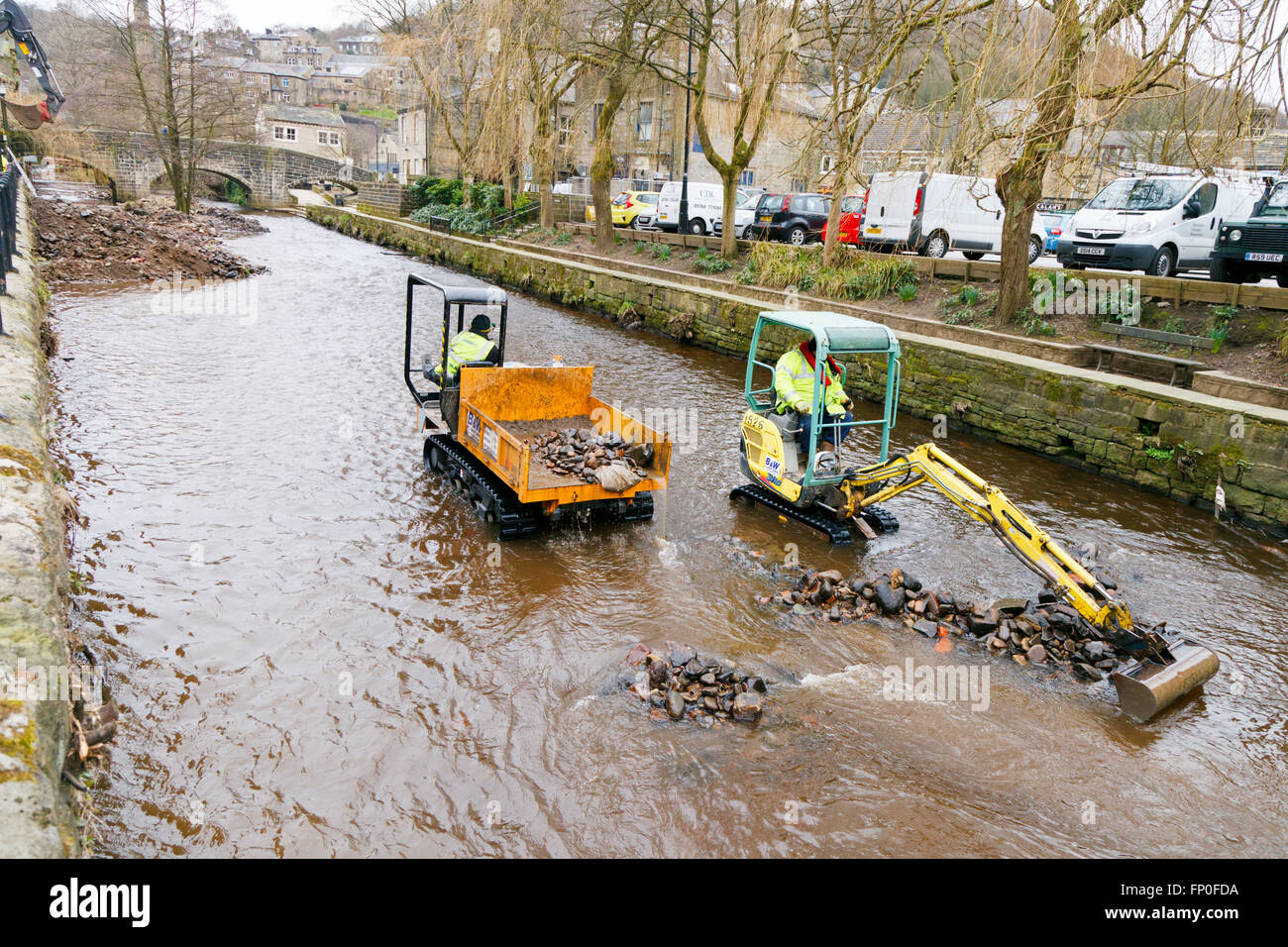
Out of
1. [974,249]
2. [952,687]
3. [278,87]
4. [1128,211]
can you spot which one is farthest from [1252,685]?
[278,87]

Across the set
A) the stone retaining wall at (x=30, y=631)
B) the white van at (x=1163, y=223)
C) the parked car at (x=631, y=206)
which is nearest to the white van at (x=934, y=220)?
the white van at (x=1163, y=223)

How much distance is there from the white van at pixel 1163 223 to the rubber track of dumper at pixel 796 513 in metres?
9.63

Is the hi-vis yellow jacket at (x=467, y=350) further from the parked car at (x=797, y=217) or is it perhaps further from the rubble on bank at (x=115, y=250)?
the parked car at (x=797, y=217)

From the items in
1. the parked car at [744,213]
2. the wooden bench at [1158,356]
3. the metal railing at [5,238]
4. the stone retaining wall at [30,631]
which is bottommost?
the stone retaining wall at [30,631]

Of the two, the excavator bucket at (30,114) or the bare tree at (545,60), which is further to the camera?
the bare tree at (545,60)

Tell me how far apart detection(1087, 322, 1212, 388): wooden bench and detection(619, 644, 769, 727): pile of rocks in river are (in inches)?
332

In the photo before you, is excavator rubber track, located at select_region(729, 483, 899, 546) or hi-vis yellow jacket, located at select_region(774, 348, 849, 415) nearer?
hi-vis yellow jacket, located at select_region(774, 348, 849, 415)

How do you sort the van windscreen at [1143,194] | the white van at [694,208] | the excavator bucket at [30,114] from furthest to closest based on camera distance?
the white van at [694,208], the excavator bucket at [30,114], the van windscreen at [1143,194]

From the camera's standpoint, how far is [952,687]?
5.94 meters

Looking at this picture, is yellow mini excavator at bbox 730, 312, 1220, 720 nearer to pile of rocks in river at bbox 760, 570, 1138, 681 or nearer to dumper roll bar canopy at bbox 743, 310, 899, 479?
dumper roll bar canopy at bbox 743, 310, 899, 479

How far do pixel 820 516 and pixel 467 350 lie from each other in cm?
435

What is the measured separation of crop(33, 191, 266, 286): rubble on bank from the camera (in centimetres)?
2097

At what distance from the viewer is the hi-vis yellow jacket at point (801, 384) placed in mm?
8023

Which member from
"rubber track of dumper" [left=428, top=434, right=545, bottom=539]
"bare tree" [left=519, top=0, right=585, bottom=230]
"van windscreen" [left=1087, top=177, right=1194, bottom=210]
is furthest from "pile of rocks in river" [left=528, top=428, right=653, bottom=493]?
"bare tree" [left=519, top=0, right=585, bottom=230]
